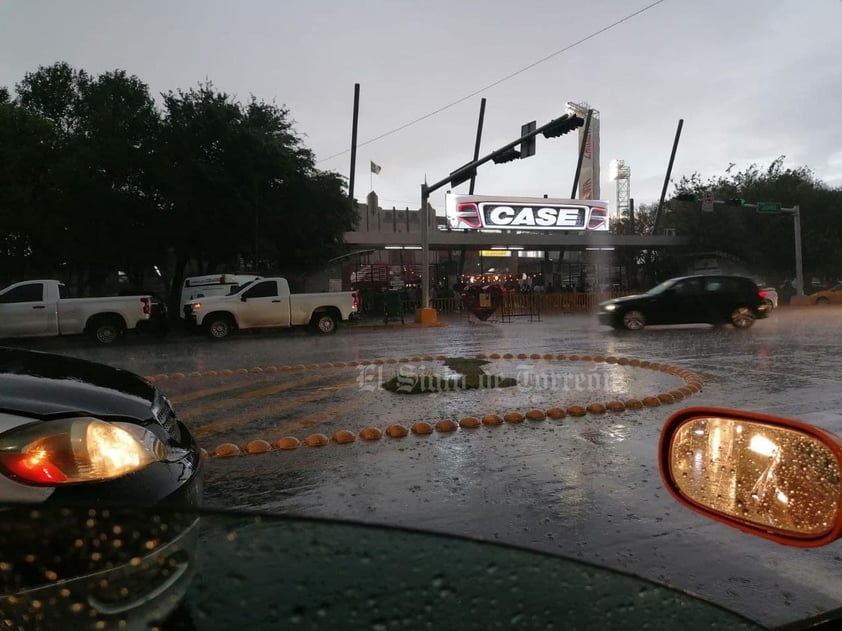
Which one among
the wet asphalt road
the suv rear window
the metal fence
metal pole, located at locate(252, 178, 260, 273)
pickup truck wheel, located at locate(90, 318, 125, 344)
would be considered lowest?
the wet asphalt road

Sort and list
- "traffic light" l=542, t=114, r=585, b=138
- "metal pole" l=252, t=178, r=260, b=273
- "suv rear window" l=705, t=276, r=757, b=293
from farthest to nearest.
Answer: "metal pole" l=252, t=178, r=260, b=273 → "suv rear window" l=705, t=276, r=757, b=293 → "traffic light" l=542, t=114, r=585, b=138

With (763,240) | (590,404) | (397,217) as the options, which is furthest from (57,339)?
(397,217)

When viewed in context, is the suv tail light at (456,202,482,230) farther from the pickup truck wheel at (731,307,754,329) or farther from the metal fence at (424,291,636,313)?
the pickup truck wheel at (731,307,754,329)

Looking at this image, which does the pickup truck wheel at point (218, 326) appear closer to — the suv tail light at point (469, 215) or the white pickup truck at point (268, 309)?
the white pickup truck at point (268, 309)

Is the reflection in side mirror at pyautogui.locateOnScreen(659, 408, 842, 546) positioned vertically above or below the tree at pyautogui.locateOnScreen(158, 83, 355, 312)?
below

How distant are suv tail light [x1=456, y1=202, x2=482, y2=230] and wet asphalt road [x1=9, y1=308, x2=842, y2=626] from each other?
18.7 m

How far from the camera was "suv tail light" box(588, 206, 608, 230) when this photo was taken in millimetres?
34688

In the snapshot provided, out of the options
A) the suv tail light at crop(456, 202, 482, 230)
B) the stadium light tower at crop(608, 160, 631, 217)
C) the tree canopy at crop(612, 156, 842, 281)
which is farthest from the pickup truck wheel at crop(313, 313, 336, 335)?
the stadium light tower at crop(608, 160, 631, 217)

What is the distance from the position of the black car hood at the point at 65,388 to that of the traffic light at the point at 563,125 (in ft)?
45.1

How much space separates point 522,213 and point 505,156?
1524cm

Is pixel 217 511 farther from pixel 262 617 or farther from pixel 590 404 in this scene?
pixel 590 404

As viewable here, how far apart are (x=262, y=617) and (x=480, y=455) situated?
447 cm

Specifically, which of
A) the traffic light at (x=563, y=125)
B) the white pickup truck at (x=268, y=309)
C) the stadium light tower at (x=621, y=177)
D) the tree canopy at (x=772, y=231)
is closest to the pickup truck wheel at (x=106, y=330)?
the white pickup truck at (x=268, y=309)

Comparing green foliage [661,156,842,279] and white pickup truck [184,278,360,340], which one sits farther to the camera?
green foliage [661,156,842,279]
